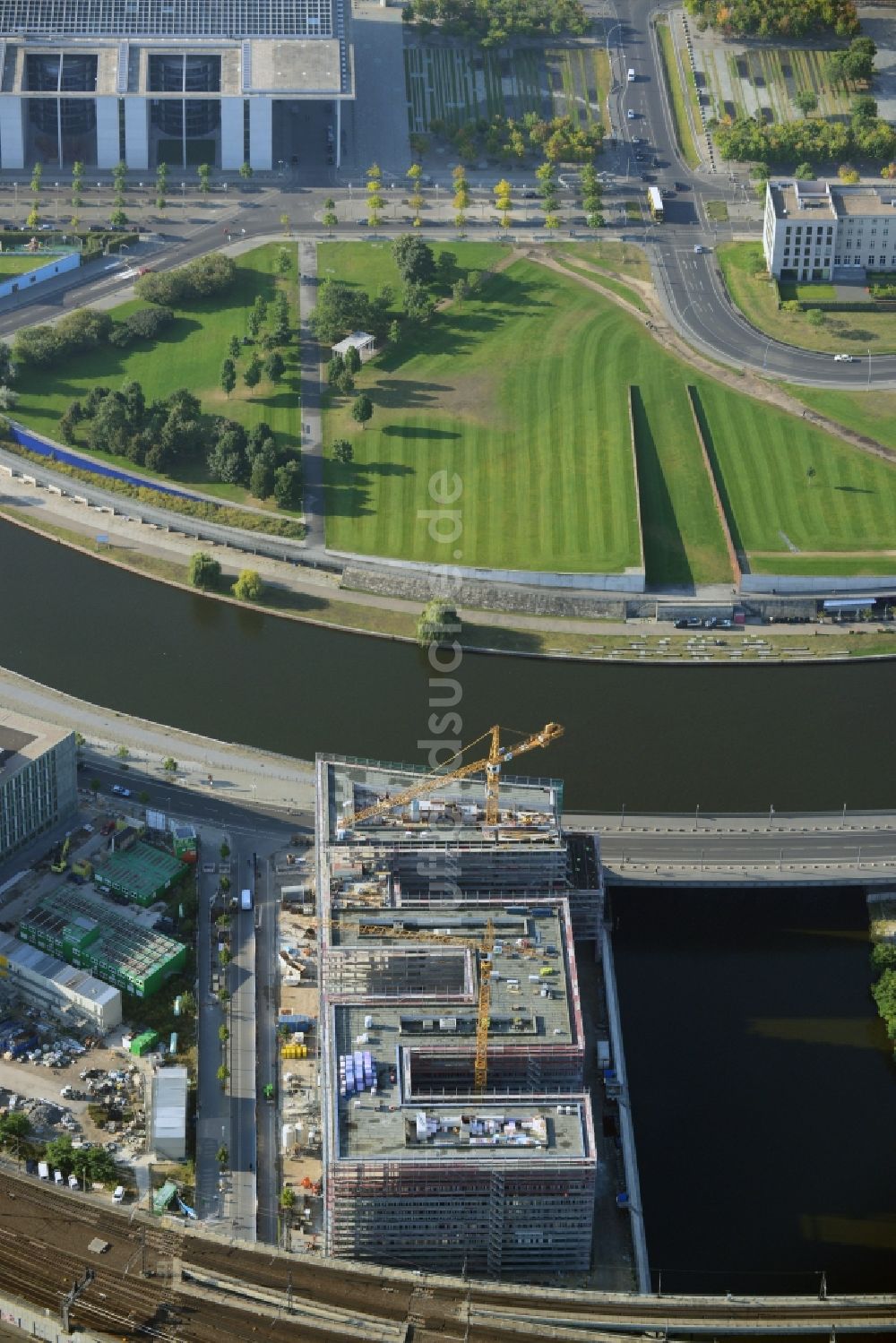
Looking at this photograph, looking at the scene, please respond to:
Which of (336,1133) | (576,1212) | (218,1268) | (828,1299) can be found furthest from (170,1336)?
(828,1299)

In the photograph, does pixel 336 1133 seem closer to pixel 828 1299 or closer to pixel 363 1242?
pixel 363 1242

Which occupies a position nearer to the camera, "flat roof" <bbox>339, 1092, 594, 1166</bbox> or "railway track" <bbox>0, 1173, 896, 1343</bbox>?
"railway track" <bbox>0, 1173, 896, 1343</bbox>

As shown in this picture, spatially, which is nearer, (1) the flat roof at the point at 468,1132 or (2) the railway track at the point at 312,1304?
(2) the railway track at the point at 312,1304

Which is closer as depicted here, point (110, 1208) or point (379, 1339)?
point (379, 1339)

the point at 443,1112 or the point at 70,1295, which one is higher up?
the point at 443,1112

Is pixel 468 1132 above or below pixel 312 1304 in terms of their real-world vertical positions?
above

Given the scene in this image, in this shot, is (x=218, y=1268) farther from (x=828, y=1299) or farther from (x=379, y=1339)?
(x=828, y=1299)

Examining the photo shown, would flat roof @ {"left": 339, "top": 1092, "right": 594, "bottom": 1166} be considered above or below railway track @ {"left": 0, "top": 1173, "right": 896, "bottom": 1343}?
above

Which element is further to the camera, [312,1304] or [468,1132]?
[468,1132]

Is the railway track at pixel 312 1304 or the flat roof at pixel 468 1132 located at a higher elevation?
the flat roof at pixel 468 1132
